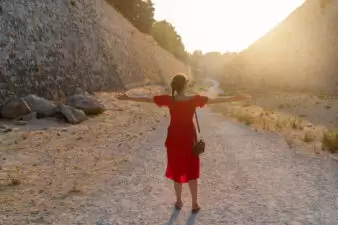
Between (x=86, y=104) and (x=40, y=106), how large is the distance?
249cm

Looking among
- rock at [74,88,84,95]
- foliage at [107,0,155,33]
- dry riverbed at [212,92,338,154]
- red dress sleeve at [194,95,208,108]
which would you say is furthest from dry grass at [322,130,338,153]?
foliage at [107,0,155,33]

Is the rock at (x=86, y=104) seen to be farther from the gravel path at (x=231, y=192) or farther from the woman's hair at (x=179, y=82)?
the woman's hair at (x=179, y=82)

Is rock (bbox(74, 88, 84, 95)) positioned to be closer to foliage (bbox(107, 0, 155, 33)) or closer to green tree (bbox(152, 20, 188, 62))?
foliage (bbox(107, 0, 155, 33))

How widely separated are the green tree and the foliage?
16186 millimetres

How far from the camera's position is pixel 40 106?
15.5 m

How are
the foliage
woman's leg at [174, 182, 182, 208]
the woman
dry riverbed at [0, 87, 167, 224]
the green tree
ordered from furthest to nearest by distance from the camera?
the green tree, the foliage, dry riverbed at [0, 87, 167, 224], woman's leg at [174, 182, 182, 208], the woman

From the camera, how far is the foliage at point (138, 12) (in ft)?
183

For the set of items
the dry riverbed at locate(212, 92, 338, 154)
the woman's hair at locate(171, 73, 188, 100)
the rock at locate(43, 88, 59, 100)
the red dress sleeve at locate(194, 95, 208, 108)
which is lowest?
the dry riverbed at locate(212, 92, 338, 154)

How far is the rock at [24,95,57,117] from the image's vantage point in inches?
605

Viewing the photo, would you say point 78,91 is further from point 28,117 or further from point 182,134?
point 182,134

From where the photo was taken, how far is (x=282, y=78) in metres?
56.8

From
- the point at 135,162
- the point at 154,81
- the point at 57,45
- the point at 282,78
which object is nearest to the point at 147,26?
the point at 154,81

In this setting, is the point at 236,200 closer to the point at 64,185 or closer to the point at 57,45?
the point at 64,185

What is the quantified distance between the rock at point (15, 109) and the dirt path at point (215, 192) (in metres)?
5.13
